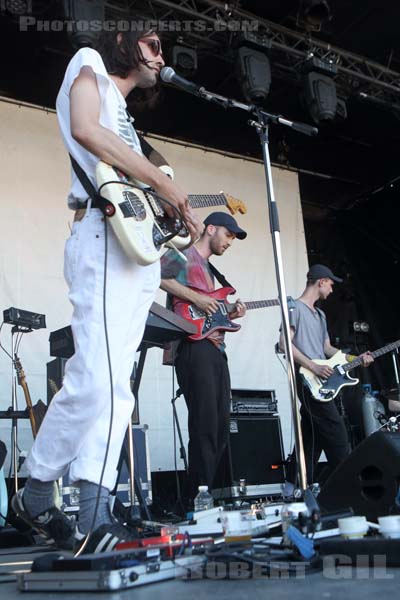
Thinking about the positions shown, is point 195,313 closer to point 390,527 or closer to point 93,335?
point 93,335

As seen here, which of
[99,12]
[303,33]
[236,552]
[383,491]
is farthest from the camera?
[303,33]

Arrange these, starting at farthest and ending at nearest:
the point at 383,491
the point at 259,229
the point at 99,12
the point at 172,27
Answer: the point at 259,229, the point at 172,27, the point at 99,12, the point at 383,491

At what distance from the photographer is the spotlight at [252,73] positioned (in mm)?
4852

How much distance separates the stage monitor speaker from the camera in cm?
177

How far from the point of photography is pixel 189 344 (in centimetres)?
304

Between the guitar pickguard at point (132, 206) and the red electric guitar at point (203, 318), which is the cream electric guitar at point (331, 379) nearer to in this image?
the red electric guitar at point (203, 318)

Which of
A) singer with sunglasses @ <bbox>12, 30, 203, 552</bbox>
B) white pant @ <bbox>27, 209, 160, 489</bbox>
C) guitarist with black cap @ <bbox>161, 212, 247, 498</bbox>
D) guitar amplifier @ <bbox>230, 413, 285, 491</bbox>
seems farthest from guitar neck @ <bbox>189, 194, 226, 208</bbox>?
white pant @ <bbox>27, 209, 160, 489</bbox>

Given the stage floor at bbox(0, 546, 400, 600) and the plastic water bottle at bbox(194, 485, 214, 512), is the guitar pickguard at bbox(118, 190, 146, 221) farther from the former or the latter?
the plastic water bottle at bbox(194, 485, 214, 512)

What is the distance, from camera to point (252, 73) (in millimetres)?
4867

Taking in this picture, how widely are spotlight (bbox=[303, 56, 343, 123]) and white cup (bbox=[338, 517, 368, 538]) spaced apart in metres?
4.33

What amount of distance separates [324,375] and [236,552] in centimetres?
288

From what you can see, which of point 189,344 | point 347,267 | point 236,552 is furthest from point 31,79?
point 236,552

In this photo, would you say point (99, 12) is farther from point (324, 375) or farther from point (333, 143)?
point (333, 143)

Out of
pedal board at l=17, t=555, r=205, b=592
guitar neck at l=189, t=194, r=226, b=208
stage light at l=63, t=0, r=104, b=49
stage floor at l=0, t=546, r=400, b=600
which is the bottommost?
stage floor at l=0, t=546, r=400, b=600
